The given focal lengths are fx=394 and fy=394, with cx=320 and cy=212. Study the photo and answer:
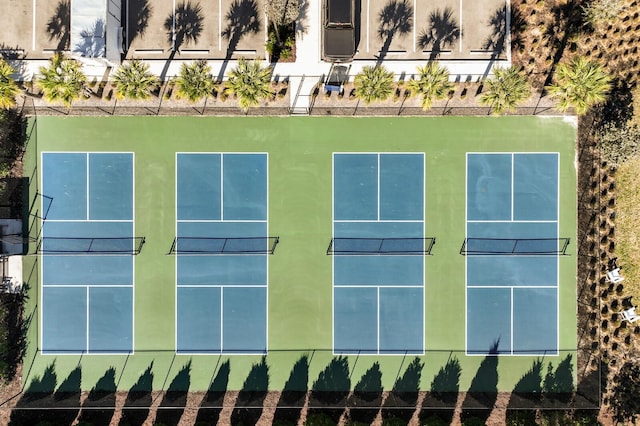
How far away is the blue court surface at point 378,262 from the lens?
697 inches

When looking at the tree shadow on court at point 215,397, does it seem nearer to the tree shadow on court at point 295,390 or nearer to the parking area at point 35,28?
the tree shadow on court at point 295,390

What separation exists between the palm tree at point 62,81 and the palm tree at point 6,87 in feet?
3.99

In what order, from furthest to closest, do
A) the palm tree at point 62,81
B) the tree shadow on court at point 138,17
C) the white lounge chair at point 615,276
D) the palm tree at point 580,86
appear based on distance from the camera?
the tree shadow on court at point 138,17 → the white lounge chair at point 615,276 → the palm tree at point 62,81 → the palm tree at point 580,86

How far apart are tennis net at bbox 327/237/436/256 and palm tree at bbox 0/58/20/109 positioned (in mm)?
14832

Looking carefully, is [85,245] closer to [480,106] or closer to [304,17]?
[304,17]

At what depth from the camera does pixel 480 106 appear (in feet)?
58.1

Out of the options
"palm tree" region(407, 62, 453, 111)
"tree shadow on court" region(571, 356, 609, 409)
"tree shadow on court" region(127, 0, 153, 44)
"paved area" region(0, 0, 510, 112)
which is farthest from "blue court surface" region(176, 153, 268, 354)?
"tree shadow on court" region(571, 356, 609, 409)

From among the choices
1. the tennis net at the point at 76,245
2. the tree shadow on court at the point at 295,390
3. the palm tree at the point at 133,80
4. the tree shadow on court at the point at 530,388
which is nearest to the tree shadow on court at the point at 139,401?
the tennis net at the point at 76,245

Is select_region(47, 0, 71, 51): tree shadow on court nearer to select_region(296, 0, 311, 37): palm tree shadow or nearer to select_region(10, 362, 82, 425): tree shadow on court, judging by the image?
select_region(296, 0, 311, 37): palm tree shadow

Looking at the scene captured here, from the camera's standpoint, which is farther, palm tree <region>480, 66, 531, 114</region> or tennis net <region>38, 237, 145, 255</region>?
tennis net <region>38, 237, 145, 255</region>

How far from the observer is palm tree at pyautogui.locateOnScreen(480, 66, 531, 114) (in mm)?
16281

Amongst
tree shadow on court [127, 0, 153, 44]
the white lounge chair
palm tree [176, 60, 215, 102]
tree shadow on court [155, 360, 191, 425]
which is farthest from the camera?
tree shadow on court [127, 0, 153, 44]

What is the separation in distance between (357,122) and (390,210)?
167 inches

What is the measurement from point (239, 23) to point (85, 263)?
12.8 m
